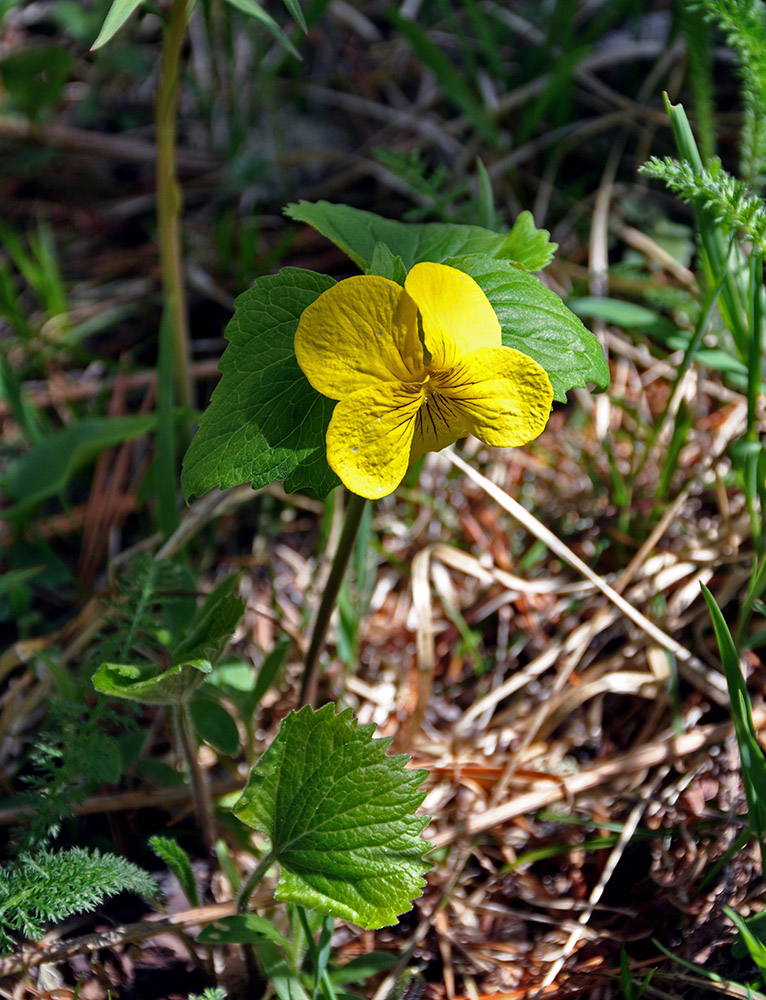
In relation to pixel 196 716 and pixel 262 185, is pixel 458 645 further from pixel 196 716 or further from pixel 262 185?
pixel 262 185

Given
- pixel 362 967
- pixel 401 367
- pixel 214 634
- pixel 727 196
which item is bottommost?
pixel 362 967

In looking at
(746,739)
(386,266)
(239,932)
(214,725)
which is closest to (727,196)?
(386,266)

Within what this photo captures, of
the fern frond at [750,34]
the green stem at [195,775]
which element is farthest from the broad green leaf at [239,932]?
the fern frond at [750,34]

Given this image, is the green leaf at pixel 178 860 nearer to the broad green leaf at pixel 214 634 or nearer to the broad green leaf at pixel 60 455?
the broad green leaf at pixel 214 634

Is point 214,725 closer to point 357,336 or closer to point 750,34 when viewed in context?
point 357,336

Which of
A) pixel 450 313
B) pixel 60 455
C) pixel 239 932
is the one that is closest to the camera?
pixel 450 313

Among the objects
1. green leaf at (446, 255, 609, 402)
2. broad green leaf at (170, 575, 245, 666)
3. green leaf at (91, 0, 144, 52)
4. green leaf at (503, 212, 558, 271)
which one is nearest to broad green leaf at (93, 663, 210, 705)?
broad green leaf at (170, 575, 245, 666)
